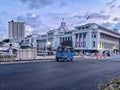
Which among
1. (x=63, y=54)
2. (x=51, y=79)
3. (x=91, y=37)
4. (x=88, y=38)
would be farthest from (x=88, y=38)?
(x=51, y=79)

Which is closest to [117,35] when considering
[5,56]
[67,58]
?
[67,58]

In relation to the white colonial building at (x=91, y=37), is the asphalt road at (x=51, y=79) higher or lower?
lower

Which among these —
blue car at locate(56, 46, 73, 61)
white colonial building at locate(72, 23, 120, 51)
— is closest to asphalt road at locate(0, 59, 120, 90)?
blue car at locate(56, 46, 73, 61)

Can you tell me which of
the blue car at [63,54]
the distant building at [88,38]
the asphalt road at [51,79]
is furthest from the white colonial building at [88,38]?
the asphalt road at [51,79]

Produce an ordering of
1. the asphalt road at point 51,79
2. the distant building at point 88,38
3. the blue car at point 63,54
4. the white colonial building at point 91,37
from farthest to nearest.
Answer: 1. the distant building at point 88,38
2. the white colonial building at point 91,37
3. the blue car at point 63,54
4. the asphalt road at point 51,79

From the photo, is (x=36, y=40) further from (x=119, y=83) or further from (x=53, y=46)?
(x=119, y=83)

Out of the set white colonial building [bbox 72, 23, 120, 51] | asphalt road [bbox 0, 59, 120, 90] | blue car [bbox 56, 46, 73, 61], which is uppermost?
white colonial building [bbox 72, 23, 120, 51]

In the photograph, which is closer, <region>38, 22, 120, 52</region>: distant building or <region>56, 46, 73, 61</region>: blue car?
<region>56, 46, 73, 61</region>: blue car

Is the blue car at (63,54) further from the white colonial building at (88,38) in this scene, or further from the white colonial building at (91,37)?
the white colonial building at (91,37)

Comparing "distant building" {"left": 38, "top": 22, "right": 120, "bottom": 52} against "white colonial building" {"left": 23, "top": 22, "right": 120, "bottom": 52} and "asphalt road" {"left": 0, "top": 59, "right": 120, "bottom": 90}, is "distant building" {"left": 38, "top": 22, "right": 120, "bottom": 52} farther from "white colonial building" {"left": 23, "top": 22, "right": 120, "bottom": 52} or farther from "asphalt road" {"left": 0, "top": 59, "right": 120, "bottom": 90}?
"asphalt road" {"left": 0, "top": 59, "right": 120, "bottom": 90}

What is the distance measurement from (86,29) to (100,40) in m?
7.90

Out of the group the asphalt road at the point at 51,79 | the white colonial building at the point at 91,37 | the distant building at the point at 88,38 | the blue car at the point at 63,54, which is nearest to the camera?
the asphalt road at the point at 51,79

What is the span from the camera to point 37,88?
10375 millimetres

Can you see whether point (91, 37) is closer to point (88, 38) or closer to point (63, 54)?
point (88, 38)
